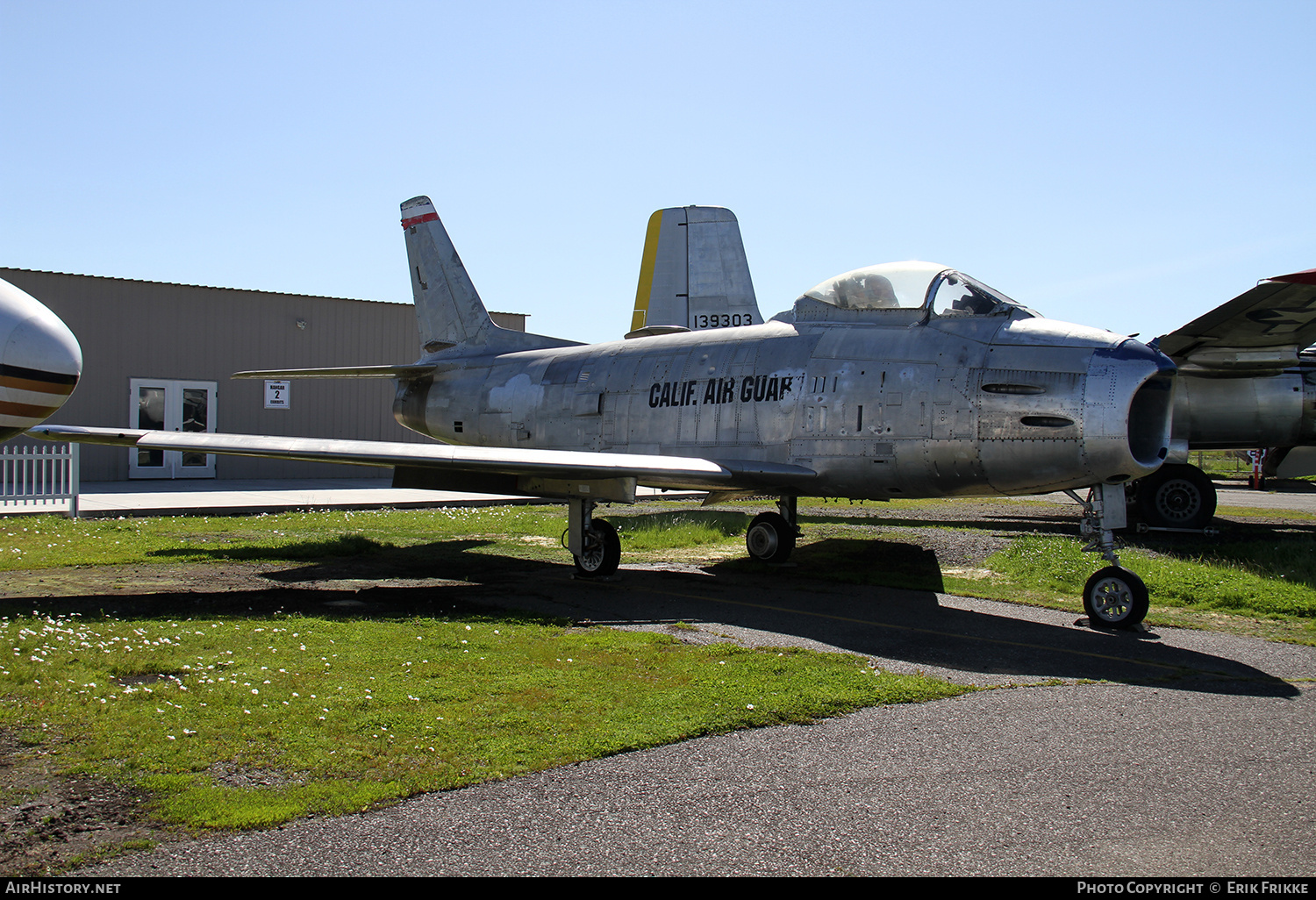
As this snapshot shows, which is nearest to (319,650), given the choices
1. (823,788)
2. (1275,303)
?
(823,788)

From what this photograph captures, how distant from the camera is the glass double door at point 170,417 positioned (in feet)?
83.1

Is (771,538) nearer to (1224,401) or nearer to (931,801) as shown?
(931,801)

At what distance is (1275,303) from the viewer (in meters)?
13.6

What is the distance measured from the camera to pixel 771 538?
12.1 m

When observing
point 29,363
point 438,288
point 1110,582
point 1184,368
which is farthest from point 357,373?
point 1184,368

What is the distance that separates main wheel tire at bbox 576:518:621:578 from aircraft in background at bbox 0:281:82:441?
5.35 m

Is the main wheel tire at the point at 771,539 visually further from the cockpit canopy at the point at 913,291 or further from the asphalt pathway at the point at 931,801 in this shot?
the asphalt pathway at the point at 931,801

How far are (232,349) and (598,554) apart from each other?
20.6 metres

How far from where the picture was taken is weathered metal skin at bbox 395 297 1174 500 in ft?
27.4

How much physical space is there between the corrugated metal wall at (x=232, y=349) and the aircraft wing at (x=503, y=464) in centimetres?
1700

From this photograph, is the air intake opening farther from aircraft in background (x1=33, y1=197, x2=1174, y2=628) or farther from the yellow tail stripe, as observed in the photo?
the yellow tail stripe

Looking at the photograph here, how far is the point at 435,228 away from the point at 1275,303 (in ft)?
44.0

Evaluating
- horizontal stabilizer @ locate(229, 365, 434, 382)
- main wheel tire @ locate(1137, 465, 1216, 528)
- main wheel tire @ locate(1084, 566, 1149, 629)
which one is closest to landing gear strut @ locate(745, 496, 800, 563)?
main wheel tire @ locate(1084, 566, 1149, 629)

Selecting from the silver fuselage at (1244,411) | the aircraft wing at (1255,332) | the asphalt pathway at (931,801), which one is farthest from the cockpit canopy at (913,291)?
the silver fuselage at (1244,411)
